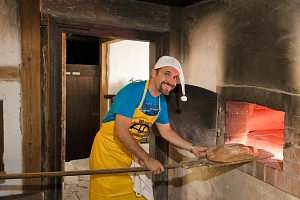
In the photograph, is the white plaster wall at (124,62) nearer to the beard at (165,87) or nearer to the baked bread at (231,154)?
the beard at (165,87)

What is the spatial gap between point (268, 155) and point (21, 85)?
223cm

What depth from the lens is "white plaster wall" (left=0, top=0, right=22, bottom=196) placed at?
2.56 meters

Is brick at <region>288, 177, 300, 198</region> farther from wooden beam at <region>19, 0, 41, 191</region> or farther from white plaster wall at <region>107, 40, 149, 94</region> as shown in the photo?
white plaster wall at <region>107, 40, 149, 94</region>

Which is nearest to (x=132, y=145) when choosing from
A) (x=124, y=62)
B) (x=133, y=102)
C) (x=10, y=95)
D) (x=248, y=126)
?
(x=133, y=102)

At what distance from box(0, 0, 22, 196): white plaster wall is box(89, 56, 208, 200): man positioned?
2.32 feet

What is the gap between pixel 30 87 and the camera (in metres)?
2.68

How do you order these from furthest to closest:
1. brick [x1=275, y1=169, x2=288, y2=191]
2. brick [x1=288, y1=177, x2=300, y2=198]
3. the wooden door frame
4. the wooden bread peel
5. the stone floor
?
the stone floor
the wooden door frame
brick [x1=275, y1=169, x2=288, y2=191]
brick [x1=288, y1=177, x2=300, y2=198]
the wooden bread peel

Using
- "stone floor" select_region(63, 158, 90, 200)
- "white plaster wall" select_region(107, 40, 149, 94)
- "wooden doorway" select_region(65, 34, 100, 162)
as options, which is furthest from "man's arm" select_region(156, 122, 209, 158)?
"wooden doorway" select_region(65, 34, 100, 162)

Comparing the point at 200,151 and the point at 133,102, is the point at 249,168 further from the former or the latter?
the point at 133,102

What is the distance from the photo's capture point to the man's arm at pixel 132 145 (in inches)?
80.3

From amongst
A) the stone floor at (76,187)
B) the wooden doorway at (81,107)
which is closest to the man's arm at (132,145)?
the stone floor at (76,187)

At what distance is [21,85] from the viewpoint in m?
2.65

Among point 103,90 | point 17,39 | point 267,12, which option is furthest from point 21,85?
point 103,90

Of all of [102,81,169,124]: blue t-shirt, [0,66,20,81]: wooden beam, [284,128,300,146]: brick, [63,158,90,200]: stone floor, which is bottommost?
[63,158,90,200]: stone floor
